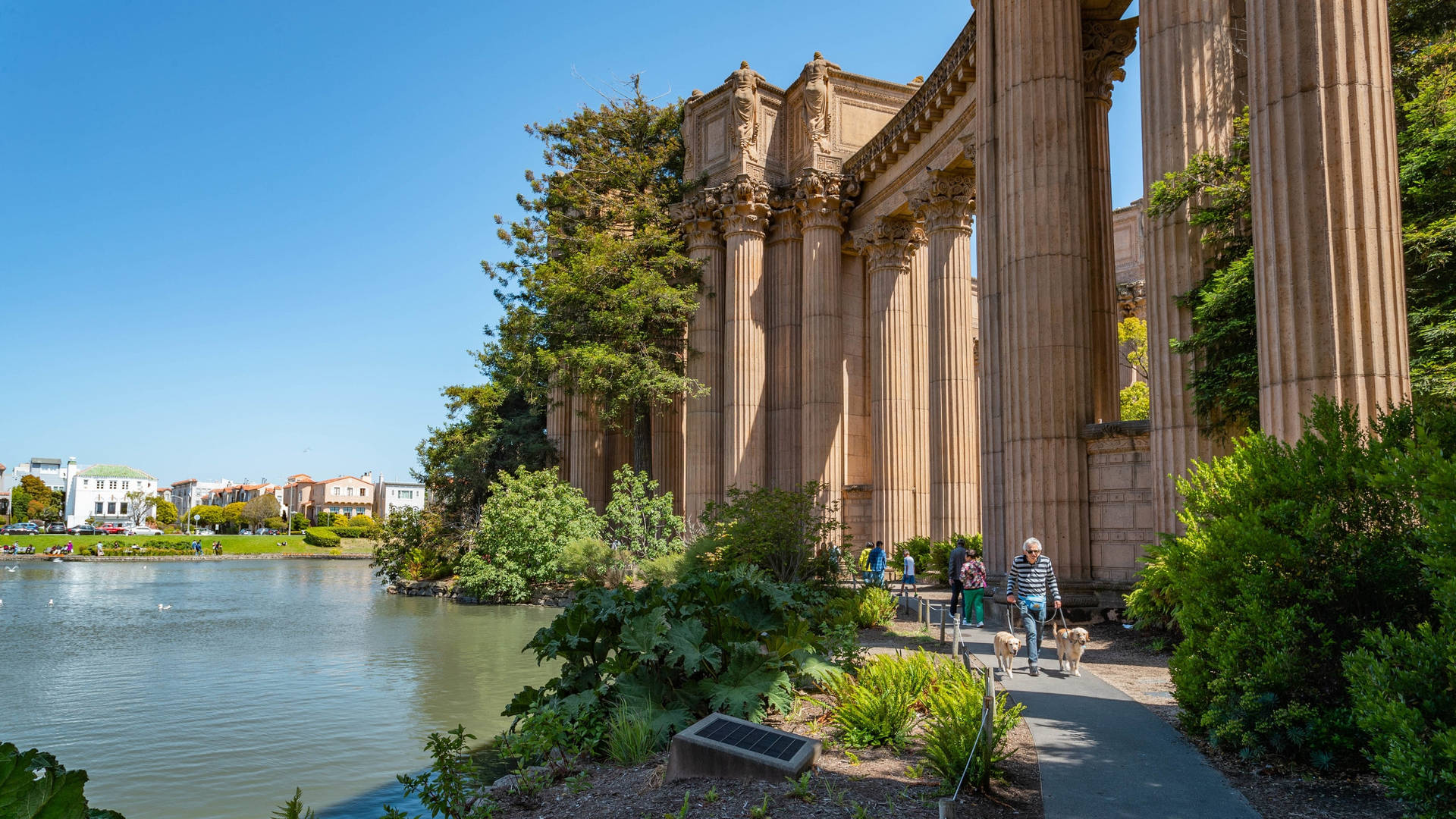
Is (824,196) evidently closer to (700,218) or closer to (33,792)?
(700,218)

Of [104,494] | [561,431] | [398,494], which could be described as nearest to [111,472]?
[104,494]

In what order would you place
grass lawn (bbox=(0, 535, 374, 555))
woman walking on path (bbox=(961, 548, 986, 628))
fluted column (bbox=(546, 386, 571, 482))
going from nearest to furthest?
woman walking on path (bbox=(961, 548, 986, 628)) → fluted column (bbox=(546, 386, 571, 482)) → grass lawn (bbox=(0, 535, 374, 555))

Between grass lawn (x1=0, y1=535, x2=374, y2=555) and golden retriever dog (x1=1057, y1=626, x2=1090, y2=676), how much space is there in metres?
85.2

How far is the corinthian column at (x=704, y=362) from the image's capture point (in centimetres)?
3158

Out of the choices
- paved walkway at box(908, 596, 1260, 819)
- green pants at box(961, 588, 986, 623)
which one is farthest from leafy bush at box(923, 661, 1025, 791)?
green pants at box(961, 588, 986, 623)

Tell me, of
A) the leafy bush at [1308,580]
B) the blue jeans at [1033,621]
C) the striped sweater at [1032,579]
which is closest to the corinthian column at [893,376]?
the striped sweater at [1032,579]

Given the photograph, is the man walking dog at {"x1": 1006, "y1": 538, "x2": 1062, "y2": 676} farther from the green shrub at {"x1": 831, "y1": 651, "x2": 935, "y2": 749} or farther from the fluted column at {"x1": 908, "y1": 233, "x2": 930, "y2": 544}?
the fluted column at {"x1": 908, "y1": 233, "x2": 930, "y2": 544}

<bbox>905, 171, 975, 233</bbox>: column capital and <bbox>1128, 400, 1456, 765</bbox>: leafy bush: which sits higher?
<bbox>905, 171, 975, 233</bbox>: column capital

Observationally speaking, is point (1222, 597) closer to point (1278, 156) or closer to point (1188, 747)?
point (1188, 747)

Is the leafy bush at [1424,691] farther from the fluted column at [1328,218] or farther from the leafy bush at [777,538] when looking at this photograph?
the leafy bush at [777,538]

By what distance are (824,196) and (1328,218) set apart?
2044 centimetres

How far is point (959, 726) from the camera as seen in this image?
251 inches

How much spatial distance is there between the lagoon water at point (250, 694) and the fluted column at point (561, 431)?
30.7 feet

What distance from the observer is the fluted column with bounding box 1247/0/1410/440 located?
10.6 meters
